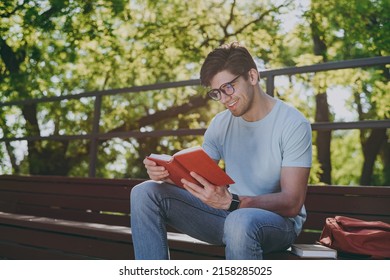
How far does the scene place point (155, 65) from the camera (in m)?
10.7

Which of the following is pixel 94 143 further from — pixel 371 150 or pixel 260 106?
pixel 371 150

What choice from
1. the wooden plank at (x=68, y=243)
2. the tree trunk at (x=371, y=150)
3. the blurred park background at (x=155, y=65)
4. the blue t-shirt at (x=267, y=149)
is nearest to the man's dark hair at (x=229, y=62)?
the blue t-shirt at (x=267, y=149)

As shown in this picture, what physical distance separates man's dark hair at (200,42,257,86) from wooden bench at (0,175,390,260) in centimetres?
88

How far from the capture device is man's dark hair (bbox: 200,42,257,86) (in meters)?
2.53

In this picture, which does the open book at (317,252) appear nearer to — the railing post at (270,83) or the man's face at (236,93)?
the man's face at (236,93)

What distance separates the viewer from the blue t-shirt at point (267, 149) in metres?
2.39

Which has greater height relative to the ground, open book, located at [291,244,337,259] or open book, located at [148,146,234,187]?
open book, located at [148,146,234,187]

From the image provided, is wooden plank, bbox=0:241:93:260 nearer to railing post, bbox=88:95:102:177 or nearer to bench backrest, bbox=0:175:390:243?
bench backrest, bbox=0:175:390:243

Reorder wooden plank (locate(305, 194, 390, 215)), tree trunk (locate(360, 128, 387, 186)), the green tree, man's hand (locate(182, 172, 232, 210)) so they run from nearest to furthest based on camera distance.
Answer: man's hand (locate(182, 172, 232, 210))
wooden plank (locate(305, 194, 390, 215))
the green tree
tree trunk (locate(360, 128, 387, 186))

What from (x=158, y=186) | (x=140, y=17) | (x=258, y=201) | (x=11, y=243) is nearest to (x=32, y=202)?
(x=11, y=243)

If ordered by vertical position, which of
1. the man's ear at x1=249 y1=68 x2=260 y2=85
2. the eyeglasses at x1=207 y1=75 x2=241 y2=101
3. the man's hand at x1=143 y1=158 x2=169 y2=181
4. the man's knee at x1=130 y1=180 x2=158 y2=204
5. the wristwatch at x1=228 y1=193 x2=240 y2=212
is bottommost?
the wristwatch at x1=228 y1=193 x2=240 y2=212

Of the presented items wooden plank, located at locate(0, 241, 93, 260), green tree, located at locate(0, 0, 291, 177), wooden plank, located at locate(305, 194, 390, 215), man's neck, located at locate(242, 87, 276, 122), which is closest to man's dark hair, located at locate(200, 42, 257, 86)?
man's neck, located at locate(242, 87, 276, 122)

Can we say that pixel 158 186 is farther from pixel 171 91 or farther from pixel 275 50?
pixel 171 91
